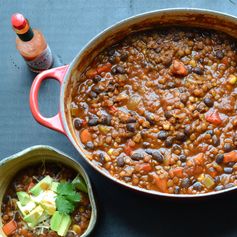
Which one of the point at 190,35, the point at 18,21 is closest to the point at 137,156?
the point at 190,35

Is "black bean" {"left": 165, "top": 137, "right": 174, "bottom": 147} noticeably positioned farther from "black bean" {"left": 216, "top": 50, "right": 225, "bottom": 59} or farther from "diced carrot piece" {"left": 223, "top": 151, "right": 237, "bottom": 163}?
"black bean" {"left": 216, "top": 50, "right": 225, "bottom": 59}

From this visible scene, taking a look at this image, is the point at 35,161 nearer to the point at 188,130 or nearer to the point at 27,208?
the point at 27,208

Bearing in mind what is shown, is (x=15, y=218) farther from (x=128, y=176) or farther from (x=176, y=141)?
(x=176, y=141)

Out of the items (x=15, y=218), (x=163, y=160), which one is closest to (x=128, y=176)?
(x=163, y=160)

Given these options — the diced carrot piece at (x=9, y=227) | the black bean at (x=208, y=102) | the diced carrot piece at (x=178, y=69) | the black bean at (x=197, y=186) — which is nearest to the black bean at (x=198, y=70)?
the diced carrot piece at (x=178, y=69)

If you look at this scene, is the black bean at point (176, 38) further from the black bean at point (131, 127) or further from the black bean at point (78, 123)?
the black bean at point (78, 123)

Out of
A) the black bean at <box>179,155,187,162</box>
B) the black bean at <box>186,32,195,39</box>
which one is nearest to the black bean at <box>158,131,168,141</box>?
the black bean at <box>179,155,187,162</box>
